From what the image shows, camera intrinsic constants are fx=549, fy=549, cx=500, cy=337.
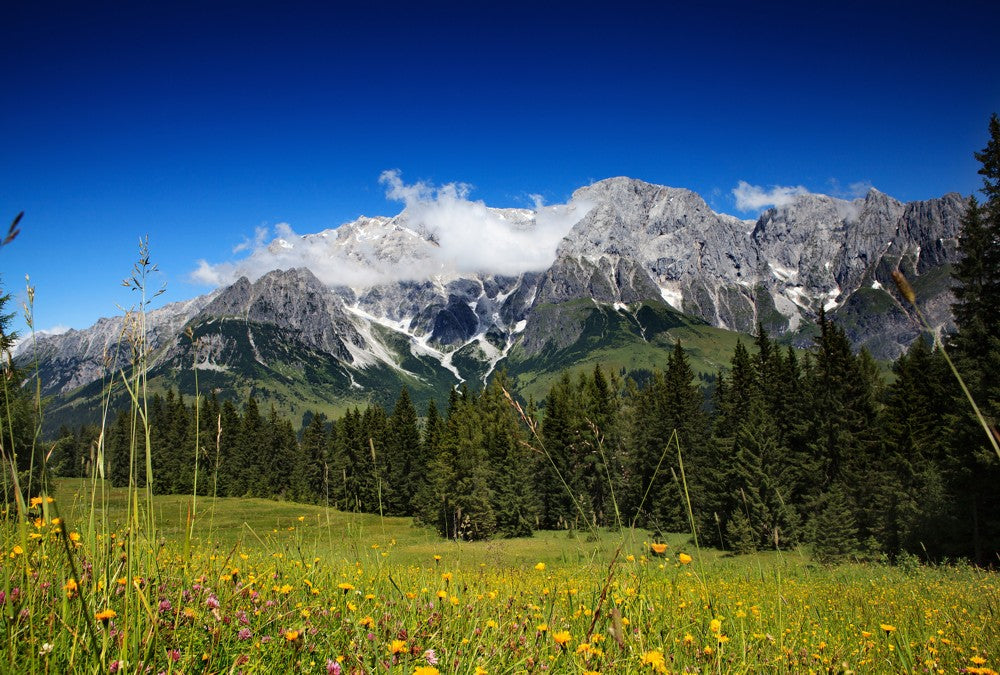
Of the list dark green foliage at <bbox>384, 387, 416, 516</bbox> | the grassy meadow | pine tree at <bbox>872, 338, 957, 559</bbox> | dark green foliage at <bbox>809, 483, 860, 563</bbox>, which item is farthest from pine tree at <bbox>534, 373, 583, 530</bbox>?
the grassy meadow

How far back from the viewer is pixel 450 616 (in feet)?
11.7

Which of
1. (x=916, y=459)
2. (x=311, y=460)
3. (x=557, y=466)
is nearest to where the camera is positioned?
(x=916, y=459)

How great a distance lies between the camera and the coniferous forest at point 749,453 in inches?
824

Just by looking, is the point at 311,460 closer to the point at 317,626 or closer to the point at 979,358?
the point at 979,358

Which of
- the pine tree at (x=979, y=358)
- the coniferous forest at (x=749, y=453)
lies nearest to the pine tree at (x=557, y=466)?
the coniferous forest at (x=749, y=453)

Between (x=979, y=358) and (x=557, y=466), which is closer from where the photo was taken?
(x=979, y=358)

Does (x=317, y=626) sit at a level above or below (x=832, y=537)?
above

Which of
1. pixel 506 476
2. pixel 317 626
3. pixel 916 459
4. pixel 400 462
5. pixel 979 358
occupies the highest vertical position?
pixel 979 358

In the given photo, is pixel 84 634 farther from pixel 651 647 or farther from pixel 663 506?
pixel 663 506

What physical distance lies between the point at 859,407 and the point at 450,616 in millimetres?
44763

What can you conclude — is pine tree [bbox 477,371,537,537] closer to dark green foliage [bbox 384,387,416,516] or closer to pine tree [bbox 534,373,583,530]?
pine tree [bbox 534,373,583,530]

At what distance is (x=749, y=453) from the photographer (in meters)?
30.2

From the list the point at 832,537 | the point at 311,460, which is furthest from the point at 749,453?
the point at 311,460

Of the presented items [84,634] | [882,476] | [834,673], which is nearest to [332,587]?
[84,634]
